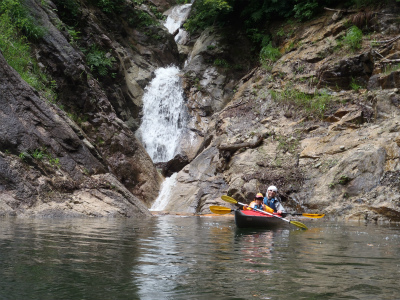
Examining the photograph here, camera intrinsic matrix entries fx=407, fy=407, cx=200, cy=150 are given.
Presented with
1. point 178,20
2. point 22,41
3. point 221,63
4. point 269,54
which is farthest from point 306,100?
point 178,20

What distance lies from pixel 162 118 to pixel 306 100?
23.7 feet

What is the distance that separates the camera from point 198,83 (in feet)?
67.9

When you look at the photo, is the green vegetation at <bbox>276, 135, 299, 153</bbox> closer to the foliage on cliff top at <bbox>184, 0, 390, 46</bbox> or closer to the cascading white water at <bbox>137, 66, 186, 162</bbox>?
the cascading white water at <bbox>137, 66, 186, 162</bbox>

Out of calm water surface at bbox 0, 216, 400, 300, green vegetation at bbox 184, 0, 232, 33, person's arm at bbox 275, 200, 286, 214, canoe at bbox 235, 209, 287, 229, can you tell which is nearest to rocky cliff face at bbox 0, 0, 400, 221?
green vegetation at bbox 184, 0, 232, 33

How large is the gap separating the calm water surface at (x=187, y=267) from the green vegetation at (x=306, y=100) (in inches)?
375

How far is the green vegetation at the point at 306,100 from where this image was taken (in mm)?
15039

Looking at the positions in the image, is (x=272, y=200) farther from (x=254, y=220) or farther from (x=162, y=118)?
(x=162, y=118)

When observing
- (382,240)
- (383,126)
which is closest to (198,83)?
(383,126)

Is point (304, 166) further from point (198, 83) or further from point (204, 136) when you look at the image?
point (198, 83)

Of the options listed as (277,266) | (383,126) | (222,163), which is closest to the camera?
(277,266)

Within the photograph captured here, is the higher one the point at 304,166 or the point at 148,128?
the point at 148,128

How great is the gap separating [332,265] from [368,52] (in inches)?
518

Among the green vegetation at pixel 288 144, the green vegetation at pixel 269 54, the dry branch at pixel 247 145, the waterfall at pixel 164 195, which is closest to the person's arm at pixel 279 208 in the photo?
the green vegetation at pixel 288 144

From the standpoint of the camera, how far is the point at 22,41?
1338cm
